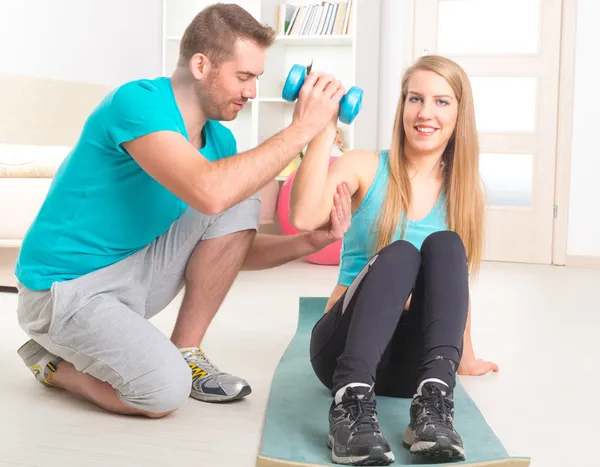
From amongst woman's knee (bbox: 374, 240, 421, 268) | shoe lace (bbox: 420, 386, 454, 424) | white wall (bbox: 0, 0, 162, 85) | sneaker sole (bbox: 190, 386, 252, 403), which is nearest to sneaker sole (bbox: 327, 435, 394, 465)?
shoe lace (bbox: 420, 386, 454, 424)

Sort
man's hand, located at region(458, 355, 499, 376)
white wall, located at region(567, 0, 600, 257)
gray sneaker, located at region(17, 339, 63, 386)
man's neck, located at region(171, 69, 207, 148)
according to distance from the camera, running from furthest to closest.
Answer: white wall, located at region(567, 0, 600, 257) → man's hand, located at region(458, 355, 499, 376) → gray sneaker, located at region(17, 339, 63, 386) → man's neck, located at region(171, 69, 207, 148)

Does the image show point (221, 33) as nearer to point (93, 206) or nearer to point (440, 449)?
point (93, 206)

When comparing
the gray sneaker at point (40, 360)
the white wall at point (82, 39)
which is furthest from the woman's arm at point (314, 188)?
the white wall at point (82, 39)

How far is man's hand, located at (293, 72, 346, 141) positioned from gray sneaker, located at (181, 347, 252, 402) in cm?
62

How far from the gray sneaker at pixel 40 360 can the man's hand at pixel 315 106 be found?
0.83 meters

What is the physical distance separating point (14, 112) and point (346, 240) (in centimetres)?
278

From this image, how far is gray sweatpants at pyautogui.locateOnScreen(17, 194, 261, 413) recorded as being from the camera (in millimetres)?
1674

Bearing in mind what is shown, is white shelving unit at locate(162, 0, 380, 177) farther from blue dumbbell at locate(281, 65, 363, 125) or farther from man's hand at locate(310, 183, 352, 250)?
blue dumbbell at locate(281, 65, 363, 125)

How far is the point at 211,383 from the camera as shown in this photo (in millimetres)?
1870

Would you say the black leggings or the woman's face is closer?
the black leggings

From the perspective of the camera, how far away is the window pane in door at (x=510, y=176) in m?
5.08

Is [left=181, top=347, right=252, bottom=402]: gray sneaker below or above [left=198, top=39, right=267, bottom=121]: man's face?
below

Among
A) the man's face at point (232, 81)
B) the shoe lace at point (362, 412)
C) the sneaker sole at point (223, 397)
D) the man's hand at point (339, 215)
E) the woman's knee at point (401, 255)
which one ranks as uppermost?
the man's face at point (232, 81)

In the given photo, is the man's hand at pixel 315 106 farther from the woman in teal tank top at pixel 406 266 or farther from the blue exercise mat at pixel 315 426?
the blue exercise mat at pixel 315 426
